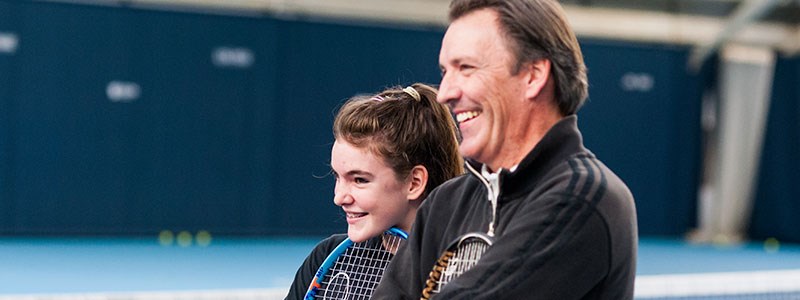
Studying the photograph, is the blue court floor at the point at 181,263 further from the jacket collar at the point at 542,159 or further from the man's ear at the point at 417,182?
the jacket collar at the point at 542,159

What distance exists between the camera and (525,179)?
69.1 inches

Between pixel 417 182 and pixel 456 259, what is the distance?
0.78m

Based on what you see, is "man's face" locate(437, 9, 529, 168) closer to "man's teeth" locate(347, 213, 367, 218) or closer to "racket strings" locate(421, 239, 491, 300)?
"racket strings" locate(421, 239, 491, 300)

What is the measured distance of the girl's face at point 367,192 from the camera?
251cm

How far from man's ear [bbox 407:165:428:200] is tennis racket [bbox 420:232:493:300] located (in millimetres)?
727

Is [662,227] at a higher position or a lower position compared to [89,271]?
lower

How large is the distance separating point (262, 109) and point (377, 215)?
1044 centimetres

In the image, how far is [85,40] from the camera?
1177 centimetres

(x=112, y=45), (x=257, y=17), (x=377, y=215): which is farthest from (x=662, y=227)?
(x=377, y=215)

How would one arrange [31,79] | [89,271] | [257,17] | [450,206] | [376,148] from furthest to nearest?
[257,17] < [31,79] < [89,271] < [376,148] < [450,206]

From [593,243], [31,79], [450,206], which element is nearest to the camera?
[593,243]

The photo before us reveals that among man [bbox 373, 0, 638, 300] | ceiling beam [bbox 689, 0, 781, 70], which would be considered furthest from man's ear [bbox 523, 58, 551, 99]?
ceiling beam [bbox 689, 0, 781, 70]

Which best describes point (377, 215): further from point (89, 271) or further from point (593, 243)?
point (89, 271)

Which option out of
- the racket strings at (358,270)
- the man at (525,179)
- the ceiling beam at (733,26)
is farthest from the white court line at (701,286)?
the ceiling beam at (733,26)
